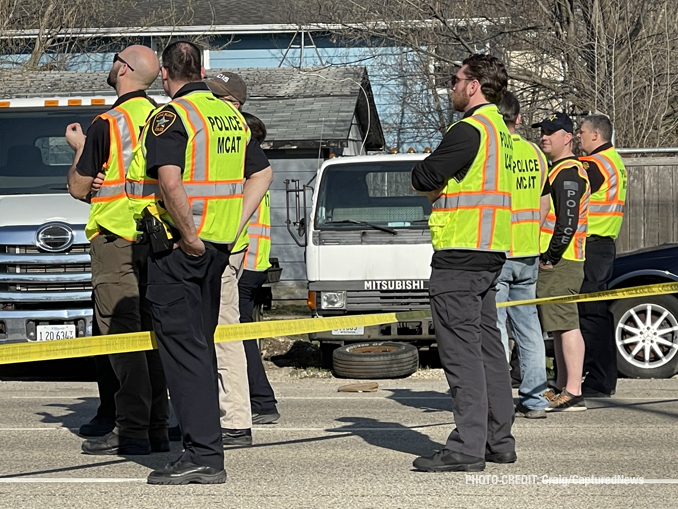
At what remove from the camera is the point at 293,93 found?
19.1 m

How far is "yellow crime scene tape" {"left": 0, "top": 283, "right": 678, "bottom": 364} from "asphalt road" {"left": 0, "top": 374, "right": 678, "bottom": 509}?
2.19 feet

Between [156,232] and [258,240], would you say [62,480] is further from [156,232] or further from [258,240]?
[258,240]

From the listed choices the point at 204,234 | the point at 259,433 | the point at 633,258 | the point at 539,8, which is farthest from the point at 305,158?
the point at 204,234

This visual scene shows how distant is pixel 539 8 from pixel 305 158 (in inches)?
187

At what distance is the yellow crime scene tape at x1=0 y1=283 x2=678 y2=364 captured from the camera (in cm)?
584

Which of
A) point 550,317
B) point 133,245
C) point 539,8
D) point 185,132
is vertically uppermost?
point 539,8

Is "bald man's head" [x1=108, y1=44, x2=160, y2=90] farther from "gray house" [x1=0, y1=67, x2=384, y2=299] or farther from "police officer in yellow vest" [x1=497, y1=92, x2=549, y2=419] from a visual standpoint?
"gray house" [x1=0, y1=67, x2=384, y2=299]

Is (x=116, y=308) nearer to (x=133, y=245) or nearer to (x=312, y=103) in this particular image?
(x=133, y=245)

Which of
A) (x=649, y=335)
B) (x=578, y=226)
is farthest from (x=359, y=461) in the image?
(x=649, y=335)

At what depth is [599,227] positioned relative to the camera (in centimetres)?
866

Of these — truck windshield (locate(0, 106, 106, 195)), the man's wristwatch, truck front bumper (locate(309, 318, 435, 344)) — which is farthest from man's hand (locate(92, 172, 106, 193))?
truck front bumper (locate(309, 318, 435, 344))

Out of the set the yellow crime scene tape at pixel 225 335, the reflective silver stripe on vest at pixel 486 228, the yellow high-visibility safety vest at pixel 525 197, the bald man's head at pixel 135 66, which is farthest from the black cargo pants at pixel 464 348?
the bald man's head at pixel 135 66

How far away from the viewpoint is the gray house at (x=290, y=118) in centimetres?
1708

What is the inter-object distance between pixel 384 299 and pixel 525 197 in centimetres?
389
